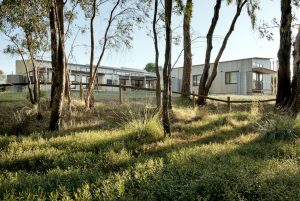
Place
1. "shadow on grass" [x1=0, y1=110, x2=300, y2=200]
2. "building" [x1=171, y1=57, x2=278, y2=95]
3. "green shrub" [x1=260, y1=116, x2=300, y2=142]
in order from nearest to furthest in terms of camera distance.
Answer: "shadow on grass" [x1=0, y1=110, x2=300, y2=200]
"green shrub" [x1=260, y1=116, x2=300, y2=142]
"building" [x1=171, y1=57, x2=278, y2=95]

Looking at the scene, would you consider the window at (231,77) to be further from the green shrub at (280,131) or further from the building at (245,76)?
the green shrub at (280,131)

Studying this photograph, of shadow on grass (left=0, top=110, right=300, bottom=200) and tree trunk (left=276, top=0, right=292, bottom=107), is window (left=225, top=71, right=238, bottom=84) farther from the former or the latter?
shadow on grass (left=0, top=110, right=300, bottom=200)

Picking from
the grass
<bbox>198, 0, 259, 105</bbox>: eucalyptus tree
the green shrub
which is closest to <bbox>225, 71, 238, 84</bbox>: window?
<bbox>198, 0, 259, 105</bbox>: eucalyptus tree

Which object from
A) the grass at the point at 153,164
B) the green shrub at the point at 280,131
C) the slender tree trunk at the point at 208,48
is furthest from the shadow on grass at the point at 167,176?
the slender tree trunk at the point at 208,48

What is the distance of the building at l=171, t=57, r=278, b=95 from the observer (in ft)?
123

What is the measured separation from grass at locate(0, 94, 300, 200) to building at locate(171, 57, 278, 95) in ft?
86.7

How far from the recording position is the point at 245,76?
37.6 metres

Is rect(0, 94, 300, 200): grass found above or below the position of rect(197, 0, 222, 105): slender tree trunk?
below

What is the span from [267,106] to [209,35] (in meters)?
5.55

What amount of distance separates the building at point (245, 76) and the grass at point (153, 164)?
86.7 ft

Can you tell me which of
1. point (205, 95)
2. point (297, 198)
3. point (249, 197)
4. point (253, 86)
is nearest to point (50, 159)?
point (249, 197)

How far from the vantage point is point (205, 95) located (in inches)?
705

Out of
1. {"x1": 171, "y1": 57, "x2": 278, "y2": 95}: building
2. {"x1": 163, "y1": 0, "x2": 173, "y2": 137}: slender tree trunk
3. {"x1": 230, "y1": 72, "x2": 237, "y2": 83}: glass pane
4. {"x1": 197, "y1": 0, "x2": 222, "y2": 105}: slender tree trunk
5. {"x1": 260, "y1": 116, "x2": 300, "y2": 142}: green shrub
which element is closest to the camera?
{"x1": 260, "y1": 116, "x2": 300, "y2": 142}: green shrub

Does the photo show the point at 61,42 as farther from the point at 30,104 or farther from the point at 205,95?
the point at 205,95
